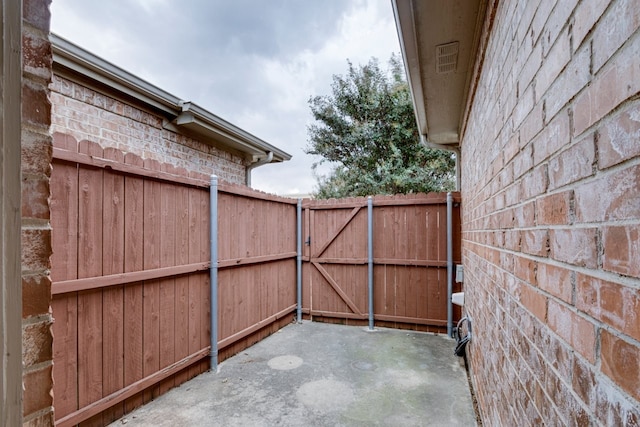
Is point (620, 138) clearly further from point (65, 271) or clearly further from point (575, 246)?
point (65, 271)

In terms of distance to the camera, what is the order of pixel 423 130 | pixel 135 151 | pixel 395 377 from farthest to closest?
pixel 423 130, pixel 135 151, pixel 395 377

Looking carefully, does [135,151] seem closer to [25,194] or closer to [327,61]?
[25,194]

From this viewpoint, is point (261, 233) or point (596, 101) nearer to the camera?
point (596, 101)

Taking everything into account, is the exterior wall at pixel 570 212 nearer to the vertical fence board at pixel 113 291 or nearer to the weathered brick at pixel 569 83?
the weathered brick at pixel 569 83

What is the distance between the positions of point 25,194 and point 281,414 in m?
2.54

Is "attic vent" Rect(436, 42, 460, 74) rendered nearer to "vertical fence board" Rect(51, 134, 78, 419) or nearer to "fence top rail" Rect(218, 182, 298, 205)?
"fence top rail" Rect(218, 182, 298, 205)

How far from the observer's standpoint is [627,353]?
53 centimetres

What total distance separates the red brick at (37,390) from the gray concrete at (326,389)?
6.99 ft

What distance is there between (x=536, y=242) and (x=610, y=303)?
438 millimetres

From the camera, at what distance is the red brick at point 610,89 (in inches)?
20.1

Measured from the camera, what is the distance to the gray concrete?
97.7 inches

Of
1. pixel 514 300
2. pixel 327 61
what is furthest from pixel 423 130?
pixel 327 61

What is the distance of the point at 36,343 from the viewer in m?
0.64

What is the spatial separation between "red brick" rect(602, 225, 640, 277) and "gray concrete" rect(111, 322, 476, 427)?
240cm
